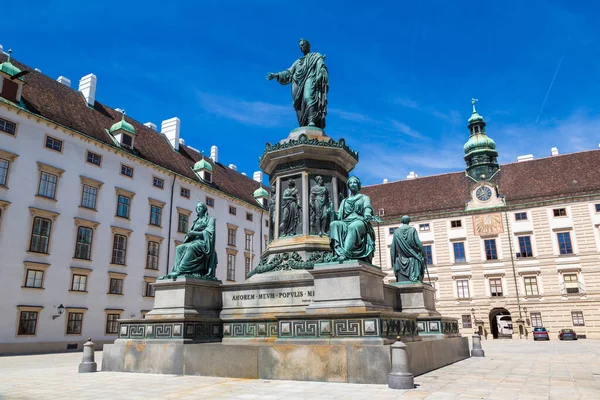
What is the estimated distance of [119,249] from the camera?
33188 millimetres

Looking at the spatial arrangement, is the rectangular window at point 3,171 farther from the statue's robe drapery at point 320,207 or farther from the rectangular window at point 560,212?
the rectangular window at point 560,212

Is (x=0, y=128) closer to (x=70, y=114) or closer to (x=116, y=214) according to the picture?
(x=70, y=114)

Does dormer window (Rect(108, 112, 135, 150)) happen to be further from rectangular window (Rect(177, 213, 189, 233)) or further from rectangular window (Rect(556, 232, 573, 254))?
rectangular window (Rect(556, 232, 573, 254))

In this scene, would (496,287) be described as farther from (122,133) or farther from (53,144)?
(53,144)

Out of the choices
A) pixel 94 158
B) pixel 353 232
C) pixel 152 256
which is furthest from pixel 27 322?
pixel 353 232

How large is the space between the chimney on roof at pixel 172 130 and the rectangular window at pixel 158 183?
287 inches

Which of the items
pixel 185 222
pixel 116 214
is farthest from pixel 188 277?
pixel 185 222

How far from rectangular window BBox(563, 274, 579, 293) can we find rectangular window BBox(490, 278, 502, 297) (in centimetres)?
589

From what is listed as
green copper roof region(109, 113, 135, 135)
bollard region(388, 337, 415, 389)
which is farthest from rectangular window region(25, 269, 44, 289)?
bollard region(388, 337, 415, 389)

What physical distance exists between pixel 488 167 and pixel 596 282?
16.3 meters

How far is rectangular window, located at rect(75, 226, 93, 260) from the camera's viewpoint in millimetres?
30078

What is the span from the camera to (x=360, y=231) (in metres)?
9.70

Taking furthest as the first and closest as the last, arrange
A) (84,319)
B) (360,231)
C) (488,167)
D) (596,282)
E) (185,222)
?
(488,167), (596,282), (185,222), (84,319), (360,231)

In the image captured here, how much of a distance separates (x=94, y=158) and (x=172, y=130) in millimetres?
13447
